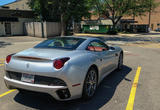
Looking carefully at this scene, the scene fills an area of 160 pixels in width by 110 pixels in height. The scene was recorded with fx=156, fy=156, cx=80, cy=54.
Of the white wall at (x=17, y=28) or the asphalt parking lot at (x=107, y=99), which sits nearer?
the asphalt parking lot at (x=107, y=99)

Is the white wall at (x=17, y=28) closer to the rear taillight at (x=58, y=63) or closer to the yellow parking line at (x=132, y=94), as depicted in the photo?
the yellow parking line at (x=132, y=94)

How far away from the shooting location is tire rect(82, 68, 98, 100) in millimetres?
3449

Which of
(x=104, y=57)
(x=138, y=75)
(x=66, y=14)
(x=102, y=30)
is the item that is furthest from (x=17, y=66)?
(x=102, y=30)

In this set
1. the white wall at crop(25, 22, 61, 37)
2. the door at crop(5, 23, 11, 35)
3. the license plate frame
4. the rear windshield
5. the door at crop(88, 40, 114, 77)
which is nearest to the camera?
the license plate frame

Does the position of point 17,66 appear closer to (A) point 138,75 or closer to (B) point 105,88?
(B) point 105,88

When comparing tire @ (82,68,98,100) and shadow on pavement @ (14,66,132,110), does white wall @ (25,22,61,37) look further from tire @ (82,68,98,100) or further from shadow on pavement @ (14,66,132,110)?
tire @ (82,68,98,100)

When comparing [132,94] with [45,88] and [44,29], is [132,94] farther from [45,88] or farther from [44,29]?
[44,29]

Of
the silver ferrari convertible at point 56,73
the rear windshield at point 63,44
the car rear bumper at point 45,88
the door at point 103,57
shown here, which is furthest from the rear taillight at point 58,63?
the door at point 103,57

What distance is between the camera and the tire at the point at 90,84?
3.45 m

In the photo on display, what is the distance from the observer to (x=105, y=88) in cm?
443

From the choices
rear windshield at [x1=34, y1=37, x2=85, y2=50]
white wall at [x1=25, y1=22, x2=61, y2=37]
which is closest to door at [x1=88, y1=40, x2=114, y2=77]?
rear windshield at [x1=34, y1=37, x2=85, y2=50]

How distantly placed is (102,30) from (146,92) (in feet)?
108

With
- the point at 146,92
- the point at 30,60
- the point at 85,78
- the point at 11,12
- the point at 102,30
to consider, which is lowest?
the point at 146,92

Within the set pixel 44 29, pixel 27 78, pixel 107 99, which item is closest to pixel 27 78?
pixel 27 78
